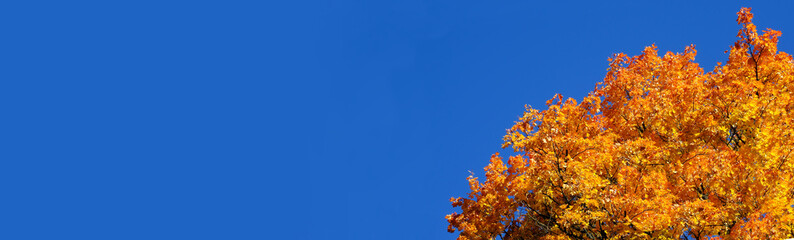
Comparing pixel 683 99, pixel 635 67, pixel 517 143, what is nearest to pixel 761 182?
pixel 683 99

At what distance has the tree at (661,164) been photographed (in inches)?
801

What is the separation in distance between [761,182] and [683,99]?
626 centimetres

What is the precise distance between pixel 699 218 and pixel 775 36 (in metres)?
10.2

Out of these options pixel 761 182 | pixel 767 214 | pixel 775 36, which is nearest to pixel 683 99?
pixel 775 36

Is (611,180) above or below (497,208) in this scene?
below

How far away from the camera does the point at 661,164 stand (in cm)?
2370

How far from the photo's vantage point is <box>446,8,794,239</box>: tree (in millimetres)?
20344

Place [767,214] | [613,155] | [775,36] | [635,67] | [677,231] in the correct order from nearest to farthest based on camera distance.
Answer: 1. [767,214]
2. [677,231]
3. [613,155]
4. [775,36]
5. [635,67]

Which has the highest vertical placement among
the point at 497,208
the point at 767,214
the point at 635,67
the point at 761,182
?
the point at 635,67

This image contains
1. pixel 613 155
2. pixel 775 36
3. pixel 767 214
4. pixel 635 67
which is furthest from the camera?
pixel 635 67

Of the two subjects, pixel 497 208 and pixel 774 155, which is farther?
pixel 497 208

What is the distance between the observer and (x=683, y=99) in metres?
26.1

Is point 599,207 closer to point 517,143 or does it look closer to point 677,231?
point 677,231

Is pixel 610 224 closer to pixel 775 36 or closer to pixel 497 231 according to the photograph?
pixel 497 231
